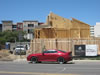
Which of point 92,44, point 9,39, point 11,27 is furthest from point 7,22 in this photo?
point 92,44

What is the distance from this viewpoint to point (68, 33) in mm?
29516

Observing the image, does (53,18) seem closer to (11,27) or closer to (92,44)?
(92,44)

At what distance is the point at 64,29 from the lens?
29609mm

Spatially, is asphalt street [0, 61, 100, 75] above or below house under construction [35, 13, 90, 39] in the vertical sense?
below

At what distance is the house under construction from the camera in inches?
1165

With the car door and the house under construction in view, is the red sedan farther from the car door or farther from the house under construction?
the house under construction

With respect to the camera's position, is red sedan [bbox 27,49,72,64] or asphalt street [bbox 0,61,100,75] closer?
asphalt street [bbox 0,61,100,75]

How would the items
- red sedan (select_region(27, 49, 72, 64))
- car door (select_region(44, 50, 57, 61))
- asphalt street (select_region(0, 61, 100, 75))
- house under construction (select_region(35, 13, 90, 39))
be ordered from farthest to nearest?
house under construction (select_region(35, 13, 90, 39))
car door (select_region(44, 50, 57, 61))
red sedan (select_region(27, 49, 72, 64))
asphalt street (select_region(0, 61, 100, 75))

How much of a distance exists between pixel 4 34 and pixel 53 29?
50.0m

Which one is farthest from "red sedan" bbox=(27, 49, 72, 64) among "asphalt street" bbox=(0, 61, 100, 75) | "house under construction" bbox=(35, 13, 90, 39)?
"house under construction" bbox=(35, 13, 90, 39)

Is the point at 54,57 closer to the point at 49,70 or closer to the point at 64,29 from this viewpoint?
the point at 49,70

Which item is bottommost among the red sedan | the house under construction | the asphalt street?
the asphalt street

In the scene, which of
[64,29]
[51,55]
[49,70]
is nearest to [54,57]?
[51,55]

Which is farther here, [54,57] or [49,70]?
[54,57]
